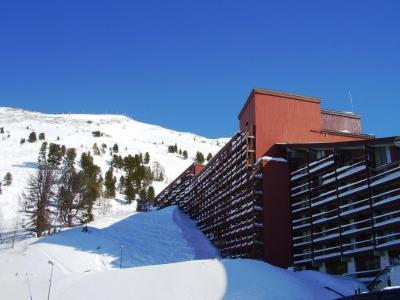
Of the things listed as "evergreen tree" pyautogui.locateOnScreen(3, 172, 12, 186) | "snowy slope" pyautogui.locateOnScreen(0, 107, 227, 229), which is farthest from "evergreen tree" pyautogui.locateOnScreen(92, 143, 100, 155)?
"evergreen tree" pyautogui.locateOnScreen(3, 172, 12, 186)

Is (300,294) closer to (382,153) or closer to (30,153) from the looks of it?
(382,153)

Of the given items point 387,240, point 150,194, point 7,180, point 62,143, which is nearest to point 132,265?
point 387,240

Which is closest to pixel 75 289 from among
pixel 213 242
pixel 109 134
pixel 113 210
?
pixel 213 242

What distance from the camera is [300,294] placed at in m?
26.6

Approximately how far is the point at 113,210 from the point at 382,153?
70764mm

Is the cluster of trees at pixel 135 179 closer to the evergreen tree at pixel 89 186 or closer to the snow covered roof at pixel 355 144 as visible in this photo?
the evergreen tree at pixel 89 186

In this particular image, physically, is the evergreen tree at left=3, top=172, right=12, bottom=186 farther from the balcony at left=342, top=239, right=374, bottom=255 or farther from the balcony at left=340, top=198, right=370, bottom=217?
the balcony at left=342, top=239, right=374, bottom=255

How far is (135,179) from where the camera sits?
11819 centimetres

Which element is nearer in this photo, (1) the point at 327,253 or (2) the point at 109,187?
(1) the point at 327,253

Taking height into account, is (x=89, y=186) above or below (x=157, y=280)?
above

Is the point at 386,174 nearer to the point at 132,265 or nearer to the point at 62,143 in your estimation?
the point at 132,265

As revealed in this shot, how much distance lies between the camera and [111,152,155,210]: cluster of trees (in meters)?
108

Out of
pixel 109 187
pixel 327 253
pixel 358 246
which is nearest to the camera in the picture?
pixel 358 246

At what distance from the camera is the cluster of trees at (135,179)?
108 meters
